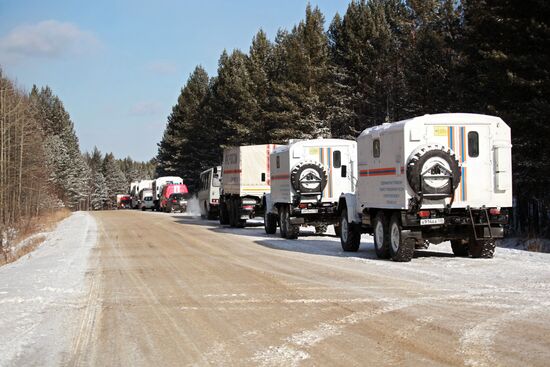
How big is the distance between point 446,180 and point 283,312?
678 centimetres

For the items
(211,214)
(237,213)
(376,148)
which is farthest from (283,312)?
(211,214)

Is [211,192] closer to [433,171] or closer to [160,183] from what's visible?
[433,171]

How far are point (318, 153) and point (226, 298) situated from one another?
1231cm

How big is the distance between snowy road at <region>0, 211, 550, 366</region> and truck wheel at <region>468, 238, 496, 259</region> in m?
0.23

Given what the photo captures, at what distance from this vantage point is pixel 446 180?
46.4 feet

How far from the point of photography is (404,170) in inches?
558

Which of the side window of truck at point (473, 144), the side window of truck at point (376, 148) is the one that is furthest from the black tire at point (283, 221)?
the side window of truck at point (473, 144)

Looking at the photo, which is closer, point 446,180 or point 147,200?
point 446,180

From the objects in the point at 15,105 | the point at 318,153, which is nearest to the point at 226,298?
the point at 318,153

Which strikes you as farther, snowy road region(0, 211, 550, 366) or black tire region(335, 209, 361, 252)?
black tire region(335, 209, 361, 252)

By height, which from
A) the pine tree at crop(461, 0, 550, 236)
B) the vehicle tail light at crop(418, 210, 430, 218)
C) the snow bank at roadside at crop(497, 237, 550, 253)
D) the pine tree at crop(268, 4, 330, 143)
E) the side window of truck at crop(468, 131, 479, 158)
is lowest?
the snow bank at roadside at crop(497, 237, 550, 253)

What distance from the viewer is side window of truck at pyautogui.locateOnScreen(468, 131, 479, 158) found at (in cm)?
1443

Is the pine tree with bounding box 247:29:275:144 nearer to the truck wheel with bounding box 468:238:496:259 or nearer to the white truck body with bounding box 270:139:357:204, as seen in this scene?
the white truck body with bounding box 270:139:357:204

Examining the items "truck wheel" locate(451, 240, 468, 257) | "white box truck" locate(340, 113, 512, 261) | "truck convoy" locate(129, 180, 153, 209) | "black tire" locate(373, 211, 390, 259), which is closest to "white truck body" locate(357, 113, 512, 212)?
"white box truck" locate(340, 113, 512, 261)
